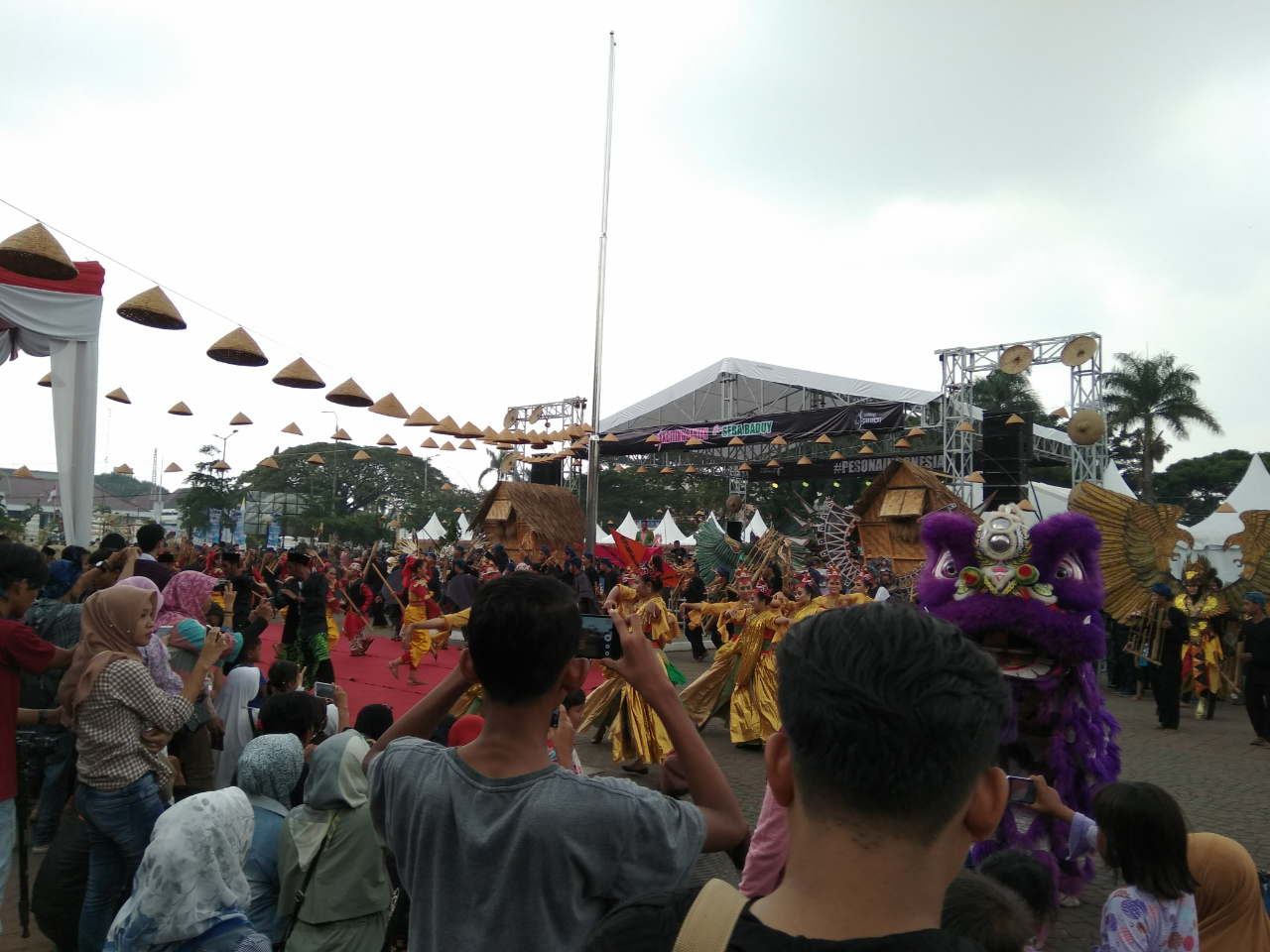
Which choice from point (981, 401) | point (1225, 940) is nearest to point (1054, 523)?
point (1225, 940)

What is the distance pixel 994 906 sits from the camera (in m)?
1.79

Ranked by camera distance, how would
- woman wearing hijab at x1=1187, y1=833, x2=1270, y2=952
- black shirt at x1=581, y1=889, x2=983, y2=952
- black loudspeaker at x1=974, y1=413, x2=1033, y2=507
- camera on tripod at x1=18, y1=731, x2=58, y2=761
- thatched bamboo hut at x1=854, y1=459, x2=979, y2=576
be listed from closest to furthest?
black shirt at x1=581, y1=889, x2=983, y2=952
woman wearing hijab at x1=1187, y1=833, x2=1270, y2=952
camera on tripod at x1=18, y1=731, x2=58, y2=761
thatched bamboo hut at x1=854, y1=459, x2=979, y2=576
black loudspeaker at x1=974, y1=413, x2=1033, y2=507

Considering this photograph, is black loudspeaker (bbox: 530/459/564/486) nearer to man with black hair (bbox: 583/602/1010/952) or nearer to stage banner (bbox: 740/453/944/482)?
stage banner (bbox: 740/453/944/482)

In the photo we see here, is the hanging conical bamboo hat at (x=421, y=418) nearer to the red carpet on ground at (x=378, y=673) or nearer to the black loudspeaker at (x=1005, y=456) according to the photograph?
the red carpet on ground at (x=378, y=673)

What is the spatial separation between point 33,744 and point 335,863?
78.8 inches

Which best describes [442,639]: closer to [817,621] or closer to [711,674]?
[711,674]

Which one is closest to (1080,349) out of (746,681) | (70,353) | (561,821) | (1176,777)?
(1176,777)

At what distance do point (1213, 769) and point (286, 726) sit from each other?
8179 mm

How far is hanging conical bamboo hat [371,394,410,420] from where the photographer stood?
13.5 meters

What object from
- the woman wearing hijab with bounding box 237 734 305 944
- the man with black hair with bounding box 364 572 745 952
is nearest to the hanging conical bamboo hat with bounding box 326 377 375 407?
the woman wearing hijab with bounding box 237 734 305 944

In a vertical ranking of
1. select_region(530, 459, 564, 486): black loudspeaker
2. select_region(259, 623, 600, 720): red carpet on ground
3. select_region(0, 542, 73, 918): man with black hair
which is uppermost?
select_region(530, 459, 564, 486): black loudspeaker

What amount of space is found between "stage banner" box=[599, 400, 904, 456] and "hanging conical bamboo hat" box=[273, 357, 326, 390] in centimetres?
1428

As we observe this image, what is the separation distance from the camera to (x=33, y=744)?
4027mm

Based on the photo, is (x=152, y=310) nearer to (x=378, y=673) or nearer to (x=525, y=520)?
(x=378, y=673)
